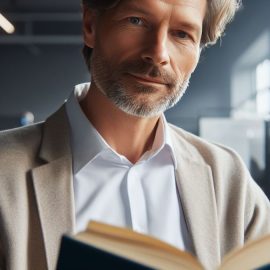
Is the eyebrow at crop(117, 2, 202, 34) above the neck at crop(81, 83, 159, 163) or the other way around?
above

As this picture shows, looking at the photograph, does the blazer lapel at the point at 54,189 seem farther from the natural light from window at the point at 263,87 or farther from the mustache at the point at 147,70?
the natural light from window at the point at 263,87

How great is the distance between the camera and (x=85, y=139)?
92cm

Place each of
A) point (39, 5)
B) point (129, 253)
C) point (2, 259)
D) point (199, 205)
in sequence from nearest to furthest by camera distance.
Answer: point (129, 253), point (2, 259), point (199, 205), point (39, 5)

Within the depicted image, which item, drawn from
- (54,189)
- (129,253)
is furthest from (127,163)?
(129,253)

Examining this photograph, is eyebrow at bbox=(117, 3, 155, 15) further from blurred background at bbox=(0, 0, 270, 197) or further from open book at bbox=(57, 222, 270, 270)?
blurred background at bbox=(0, 0, 270, 197)

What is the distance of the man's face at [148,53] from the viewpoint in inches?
34.6

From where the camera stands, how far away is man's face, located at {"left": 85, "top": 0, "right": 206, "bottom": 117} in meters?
0.88

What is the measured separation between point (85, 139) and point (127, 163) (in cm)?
9

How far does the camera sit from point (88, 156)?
2.98ft

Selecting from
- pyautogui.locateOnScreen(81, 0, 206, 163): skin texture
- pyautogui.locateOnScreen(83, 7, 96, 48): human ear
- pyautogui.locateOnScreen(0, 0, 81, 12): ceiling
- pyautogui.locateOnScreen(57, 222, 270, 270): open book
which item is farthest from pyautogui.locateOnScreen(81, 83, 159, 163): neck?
pyautogui.locateOnScreen(0, 0, 81, 12): ceiling

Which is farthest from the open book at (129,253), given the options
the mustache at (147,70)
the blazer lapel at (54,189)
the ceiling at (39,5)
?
the ceiling at (39,5)

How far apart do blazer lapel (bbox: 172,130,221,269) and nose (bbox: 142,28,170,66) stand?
203mm

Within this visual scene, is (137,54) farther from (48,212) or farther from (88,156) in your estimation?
(48,212)

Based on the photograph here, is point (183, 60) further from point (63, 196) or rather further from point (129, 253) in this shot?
point (129, 253)
